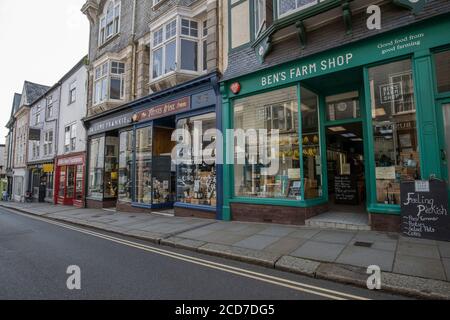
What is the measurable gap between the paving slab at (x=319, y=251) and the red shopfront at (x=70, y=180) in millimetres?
15479

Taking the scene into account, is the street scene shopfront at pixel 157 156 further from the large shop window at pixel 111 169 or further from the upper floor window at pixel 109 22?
the upper floor window at pixel 109 22

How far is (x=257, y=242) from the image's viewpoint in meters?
6.23

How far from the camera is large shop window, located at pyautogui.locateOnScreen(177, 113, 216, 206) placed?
402 inches

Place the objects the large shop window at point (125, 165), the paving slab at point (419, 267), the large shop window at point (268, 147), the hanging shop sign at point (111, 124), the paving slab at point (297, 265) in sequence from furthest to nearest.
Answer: the hanging shop sign at point (111, 124)
the large shop window at point (125, 165)
the large shop window at point (268, 147)
the paving slab at point (297, 265)
the paving slab at point (419, 267)

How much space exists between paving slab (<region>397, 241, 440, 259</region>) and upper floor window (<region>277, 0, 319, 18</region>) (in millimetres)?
6597

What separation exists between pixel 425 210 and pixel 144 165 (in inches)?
441

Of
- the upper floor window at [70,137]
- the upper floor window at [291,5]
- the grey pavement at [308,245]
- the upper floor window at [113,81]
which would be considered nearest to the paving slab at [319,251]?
the grey pavement at [308,245]

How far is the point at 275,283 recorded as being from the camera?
4137 mm

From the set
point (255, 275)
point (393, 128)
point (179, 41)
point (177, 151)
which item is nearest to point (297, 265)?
point (255, 275)

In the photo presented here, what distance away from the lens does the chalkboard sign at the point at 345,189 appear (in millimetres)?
10219

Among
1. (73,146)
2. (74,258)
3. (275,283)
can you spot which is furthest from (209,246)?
(73,146)

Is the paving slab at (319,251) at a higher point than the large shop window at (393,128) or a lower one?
lower

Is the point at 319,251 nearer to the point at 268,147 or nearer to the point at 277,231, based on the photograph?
the point at 277,231

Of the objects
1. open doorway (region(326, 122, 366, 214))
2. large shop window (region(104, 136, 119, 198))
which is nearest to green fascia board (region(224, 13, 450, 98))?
open doorway (region(326, 122, 366, 214))
